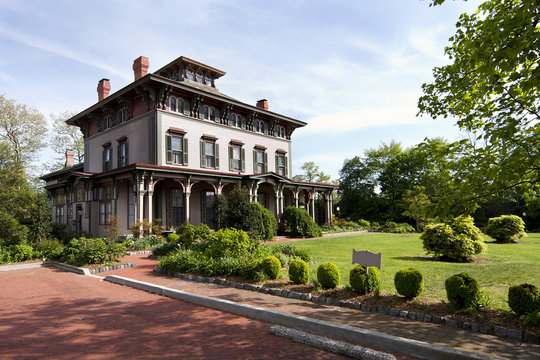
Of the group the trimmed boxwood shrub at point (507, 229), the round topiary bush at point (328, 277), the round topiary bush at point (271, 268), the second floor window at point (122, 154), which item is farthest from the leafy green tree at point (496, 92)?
the second floor window at point (122, 154)

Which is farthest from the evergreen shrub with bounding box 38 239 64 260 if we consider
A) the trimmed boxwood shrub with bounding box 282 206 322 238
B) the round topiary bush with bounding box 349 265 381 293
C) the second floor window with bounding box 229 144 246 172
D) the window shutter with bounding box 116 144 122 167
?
the trimmed boxwood shrub with bounding box 282 206 322 238

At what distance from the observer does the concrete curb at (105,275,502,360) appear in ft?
14.6

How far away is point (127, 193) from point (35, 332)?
57.9ft

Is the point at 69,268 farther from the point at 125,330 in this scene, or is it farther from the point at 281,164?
the point at 281,164

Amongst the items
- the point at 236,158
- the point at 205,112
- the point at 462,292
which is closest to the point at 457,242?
the point at 462,292

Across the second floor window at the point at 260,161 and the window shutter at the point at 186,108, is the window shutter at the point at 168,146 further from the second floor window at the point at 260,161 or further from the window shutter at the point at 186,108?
the second floor window at the point at 260,161

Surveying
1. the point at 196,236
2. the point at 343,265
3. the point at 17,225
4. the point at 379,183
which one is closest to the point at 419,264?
the point at 343,265

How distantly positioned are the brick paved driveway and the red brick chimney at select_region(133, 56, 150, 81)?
1987 centimetres

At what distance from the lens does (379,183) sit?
44312 mm

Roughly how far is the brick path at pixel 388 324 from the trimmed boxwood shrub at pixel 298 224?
15.2 m

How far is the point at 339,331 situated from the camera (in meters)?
5.41

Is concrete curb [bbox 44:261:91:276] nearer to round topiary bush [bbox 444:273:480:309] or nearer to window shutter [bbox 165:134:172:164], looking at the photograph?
window shutter [bbox 165:134:172:164]

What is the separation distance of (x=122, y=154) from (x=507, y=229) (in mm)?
25021

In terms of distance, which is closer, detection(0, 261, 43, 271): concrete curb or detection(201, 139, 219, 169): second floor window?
detection(0, 261, 43, 271): concrete curb
